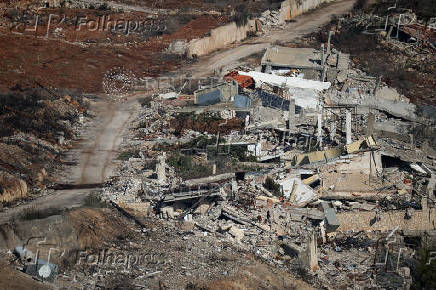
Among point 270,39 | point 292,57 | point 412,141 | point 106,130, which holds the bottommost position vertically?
point 106,130

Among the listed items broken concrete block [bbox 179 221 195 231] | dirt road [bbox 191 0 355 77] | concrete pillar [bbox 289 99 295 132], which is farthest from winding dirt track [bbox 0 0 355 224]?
concrete pillar [bbox 289 99 295 132]

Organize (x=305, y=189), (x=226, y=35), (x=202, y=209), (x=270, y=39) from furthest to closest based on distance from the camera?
(x=270, y=39), (x=226, y=35), (x=305, y=189), (x=202, y=209)

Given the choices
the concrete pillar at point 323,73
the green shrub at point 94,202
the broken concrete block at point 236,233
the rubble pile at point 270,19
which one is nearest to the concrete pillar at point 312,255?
the broken concrete block at point 236,233

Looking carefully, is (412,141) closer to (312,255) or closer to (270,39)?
(312,255)

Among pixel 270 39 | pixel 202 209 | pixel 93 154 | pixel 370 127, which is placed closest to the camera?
pixel 202 209

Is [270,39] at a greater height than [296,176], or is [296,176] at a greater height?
[270,39]

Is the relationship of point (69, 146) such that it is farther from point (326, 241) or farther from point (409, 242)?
point (409, 242)

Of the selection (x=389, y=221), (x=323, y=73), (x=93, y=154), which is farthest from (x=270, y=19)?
(x=389, y=221)

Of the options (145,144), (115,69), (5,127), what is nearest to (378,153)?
(145,144)

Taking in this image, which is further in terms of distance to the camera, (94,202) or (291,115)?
(291,115)

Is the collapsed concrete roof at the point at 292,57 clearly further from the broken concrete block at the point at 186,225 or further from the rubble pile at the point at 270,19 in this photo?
the broken concrete block at the point at 186,225
